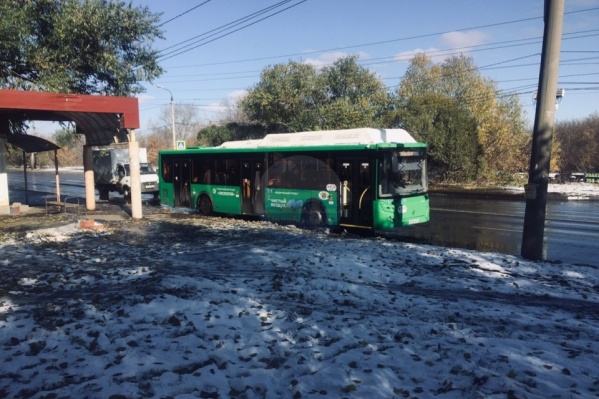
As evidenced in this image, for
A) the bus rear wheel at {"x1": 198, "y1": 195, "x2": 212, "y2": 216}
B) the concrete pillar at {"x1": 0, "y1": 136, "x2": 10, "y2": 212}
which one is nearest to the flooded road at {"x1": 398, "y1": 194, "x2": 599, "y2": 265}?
the bus rear wheel at {"x1": 198, "y1": 195, "x2": 212, "y2": 216}

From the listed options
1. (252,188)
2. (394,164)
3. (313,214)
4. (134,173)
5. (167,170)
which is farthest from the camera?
(167,170)

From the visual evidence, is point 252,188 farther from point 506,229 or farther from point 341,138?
point 506,229

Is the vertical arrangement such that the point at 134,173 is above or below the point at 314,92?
below

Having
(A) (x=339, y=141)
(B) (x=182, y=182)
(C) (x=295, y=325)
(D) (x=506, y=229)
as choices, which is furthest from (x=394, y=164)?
(B) (x=182, y=182)

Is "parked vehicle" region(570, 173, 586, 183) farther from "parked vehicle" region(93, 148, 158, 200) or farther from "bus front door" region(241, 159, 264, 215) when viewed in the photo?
"parked vehicle" region(93, 148, 158, 200)

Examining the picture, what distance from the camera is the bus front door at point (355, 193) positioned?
13.4m

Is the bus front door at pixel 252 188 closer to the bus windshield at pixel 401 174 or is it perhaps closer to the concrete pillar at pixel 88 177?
the bus windshield at pixel 401 174

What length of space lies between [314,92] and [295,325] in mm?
30951

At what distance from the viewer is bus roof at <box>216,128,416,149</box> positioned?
14000 mm

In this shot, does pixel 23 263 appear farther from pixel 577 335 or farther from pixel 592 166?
pixel 592 166

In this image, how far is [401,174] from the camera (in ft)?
44.3

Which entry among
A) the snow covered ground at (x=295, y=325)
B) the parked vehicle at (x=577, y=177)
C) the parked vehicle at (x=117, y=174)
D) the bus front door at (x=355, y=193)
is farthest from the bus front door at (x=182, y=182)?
the parked vehicle at (x=577, y=177)

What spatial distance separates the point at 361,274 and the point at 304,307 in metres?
2.15

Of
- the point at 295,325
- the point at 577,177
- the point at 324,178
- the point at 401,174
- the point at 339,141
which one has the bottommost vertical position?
the point at 295,325
